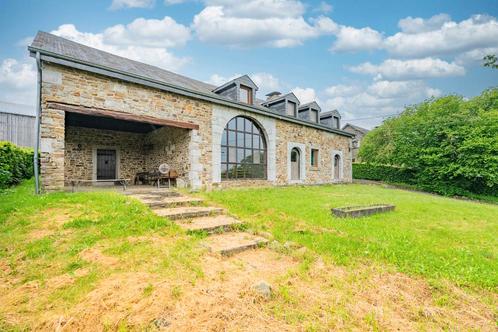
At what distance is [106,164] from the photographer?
10922 mm

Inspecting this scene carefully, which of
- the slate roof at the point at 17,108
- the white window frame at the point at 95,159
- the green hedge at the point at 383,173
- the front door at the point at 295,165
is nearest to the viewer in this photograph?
the white window frame at the point at 95,159

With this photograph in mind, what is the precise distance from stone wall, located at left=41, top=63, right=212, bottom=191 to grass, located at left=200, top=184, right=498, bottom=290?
2981mm

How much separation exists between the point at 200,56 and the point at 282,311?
1171 centimetres

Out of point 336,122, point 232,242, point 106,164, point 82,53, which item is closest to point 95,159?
point 106,164

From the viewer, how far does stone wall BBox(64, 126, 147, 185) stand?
9.99 m

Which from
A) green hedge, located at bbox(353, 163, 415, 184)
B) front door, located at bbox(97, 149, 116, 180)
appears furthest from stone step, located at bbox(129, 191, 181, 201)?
green hedge, located at bbox(353, 163, 415, 184)

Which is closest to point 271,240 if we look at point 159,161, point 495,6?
point 159,161

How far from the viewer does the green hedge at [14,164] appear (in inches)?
295

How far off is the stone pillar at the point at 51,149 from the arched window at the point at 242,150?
5420 millimetres

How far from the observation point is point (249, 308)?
7.12 ft

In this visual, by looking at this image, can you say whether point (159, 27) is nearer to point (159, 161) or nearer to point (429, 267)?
point (159, 161)

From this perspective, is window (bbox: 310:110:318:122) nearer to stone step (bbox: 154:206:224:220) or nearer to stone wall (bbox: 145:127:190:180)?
stone wall (bbox: 145:127:190:180)

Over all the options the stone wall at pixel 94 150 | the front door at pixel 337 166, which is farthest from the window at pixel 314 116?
the stone wall at pixel 94 150

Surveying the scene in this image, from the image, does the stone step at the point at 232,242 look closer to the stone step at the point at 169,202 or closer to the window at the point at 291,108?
the stone step at the point at 169,202
